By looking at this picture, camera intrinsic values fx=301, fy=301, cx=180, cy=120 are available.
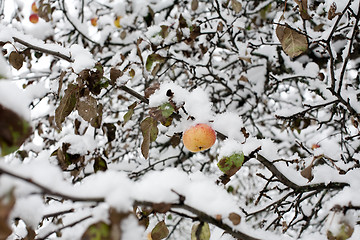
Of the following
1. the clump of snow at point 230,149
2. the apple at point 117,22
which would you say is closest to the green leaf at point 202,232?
the clump of snow at point 230,149

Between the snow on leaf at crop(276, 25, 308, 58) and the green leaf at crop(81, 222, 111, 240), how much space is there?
110cm

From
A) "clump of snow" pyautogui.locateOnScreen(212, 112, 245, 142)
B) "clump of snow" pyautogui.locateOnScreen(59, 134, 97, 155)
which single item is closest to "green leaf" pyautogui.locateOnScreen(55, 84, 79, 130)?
"clump of snow" pyautogui.locateOnScreen(59, 134, 97, 155)

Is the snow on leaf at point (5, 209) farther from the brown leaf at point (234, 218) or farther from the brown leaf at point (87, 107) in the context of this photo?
the brown leaf at point (87, 107)

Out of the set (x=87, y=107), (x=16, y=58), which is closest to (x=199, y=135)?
(x=87, y=107)

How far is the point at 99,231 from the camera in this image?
0.53 metres

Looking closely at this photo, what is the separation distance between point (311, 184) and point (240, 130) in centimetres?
40

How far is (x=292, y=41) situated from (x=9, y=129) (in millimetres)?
1197

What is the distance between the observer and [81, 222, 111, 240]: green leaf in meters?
0.53

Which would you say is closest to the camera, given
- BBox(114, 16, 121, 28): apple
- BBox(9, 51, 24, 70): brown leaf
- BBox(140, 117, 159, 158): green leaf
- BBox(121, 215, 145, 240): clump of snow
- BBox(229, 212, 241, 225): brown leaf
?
BBox(121, 215, 145, 240): clump of snow

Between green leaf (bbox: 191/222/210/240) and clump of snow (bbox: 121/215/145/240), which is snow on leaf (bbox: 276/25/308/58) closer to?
green leaf (bbox: 191/222/210/240)

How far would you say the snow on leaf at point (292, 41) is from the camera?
1.31 metres

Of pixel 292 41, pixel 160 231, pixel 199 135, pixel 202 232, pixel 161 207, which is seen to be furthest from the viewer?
pixel 292 41

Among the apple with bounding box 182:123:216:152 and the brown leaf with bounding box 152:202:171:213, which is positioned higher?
the apple with bounding box 182:123:216:152

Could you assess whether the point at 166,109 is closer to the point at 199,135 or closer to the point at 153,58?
the point at 199,135
